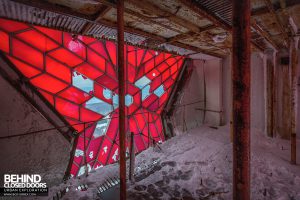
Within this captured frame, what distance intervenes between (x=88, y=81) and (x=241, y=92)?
4.24 meters

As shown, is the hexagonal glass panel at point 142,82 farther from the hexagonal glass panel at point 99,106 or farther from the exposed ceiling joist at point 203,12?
the exposed ceiling joist at point 203,12

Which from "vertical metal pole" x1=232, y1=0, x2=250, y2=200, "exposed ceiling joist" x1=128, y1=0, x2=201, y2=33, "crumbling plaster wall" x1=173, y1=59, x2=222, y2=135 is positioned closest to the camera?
"vertical metal pole" x1=232, y1=0, x2=250, y2=200

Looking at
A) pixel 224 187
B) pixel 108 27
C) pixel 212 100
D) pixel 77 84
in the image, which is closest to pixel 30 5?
pixel 108 27

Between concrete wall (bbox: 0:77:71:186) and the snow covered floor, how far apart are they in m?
0.92

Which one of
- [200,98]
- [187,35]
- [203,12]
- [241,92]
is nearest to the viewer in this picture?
[241,92]

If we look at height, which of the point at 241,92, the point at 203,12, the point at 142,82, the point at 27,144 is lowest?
the point at 27,144

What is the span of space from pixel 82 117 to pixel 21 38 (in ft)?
7.57

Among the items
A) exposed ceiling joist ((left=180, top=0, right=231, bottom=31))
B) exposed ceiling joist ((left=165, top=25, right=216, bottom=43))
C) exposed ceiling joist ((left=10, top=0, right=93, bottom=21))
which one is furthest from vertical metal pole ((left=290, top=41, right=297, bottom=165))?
exposed ceiling joist ((left=10, top=0, right=93, bottom=21))

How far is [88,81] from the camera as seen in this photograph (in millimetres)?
4898

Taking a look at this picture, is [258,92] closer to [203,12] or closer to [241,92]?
[203,12]

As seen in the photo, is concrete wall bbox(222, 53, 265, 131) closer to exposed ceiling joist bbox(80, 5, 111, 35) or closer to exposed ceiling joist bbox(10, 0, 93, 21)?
exposed ceiling joist bbox(80, 5, 111, 35)

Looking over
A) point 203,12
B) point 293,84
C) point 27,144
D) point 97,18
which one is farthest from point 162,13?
point 27,144

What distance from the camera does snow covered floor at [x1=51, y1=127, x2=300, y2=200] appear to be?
3.17 metres

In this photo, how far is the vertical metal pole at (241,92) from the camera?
4.98 ft
